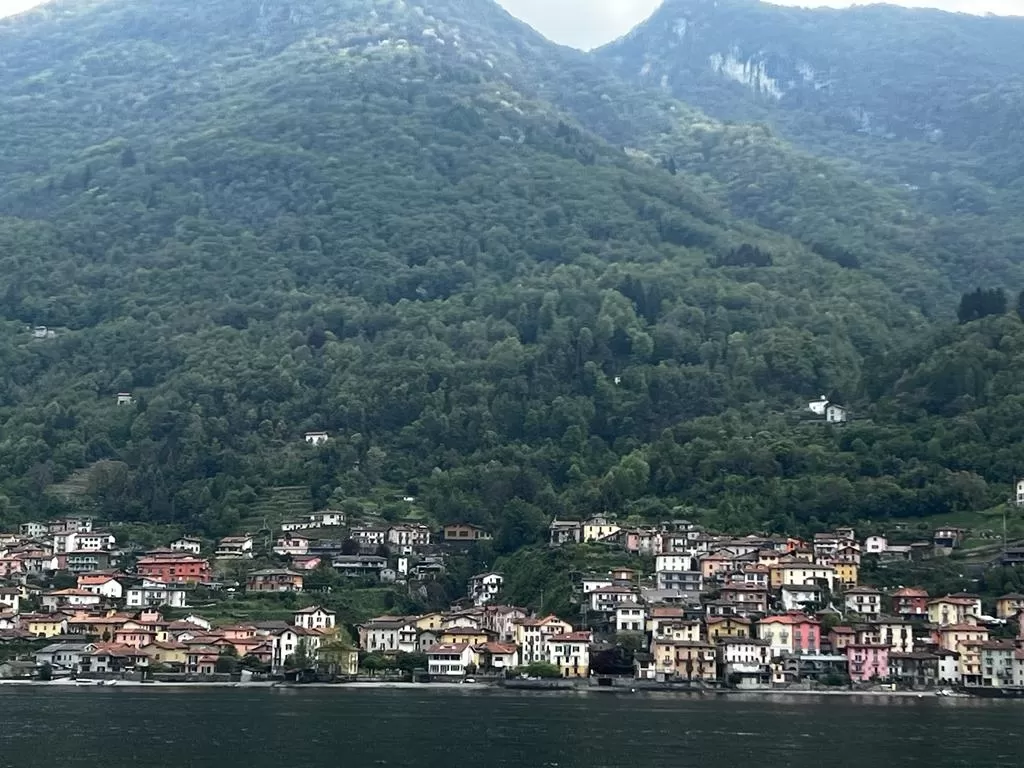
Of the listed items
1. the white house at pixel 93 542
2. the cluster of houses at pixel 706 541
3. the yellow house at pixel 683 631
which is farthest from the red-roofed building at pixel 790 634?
the white house at pixel 93 542

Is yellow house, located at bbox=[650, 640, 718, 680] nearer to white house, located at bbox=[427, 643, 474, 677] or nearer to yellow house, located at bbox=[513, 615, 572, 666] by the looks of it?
yellow house, located at bbox=[513, 615, 572, 666]

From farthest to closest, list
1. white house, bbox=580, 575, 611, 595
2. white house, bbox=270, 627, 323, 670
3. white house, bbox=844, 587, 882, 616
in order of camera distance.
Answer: white house, bbox=580, 575, 611, 595 < white house, bbox=844, 587, 882, 616 < white house, bbox=270, 627, 323, 670

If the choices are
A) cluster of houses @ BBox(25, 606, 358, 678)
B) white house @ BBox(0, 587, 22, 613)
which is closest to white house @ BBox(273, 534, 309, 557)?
cluster of houses @ BBox(25, 606, 358, 678)

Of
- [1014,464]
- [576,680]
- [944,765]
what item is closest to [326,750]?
[944,765]

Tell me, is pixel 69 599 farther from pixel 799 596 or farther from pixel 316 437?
pixel 799 596

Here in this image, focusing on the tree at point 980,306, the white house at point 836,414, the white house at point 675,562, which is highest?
the tree at point 980,306

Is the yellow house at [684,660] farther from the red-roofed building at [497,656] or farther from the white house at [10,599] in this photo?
the white house at [10,599]
